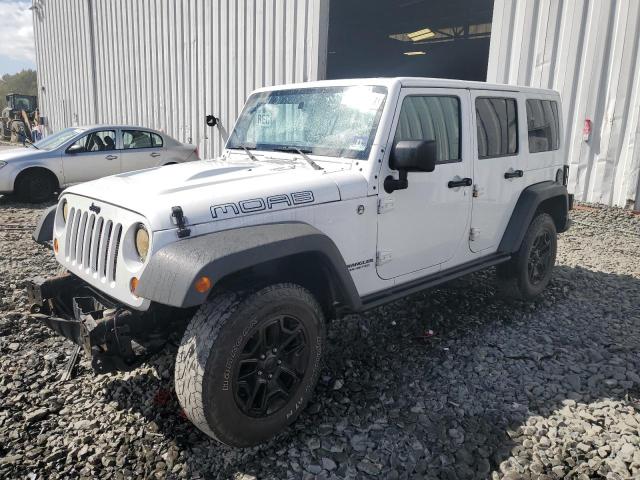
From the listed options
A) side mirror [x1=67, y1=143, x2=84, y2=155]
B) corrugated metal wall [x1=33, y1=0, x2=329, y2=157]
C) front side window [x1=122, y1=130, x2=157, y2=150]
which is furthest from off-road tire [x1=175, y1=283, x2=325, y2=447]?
front side window [x1=122, y1=130, x2=157, y2=150]

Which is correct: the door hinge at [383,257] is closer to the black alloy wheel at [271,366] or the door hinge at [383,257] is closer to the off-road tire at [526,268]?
the black alloy wheel at [271,366]

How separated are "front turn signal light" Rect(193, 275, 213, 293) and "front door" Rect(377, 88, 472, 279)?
131cm

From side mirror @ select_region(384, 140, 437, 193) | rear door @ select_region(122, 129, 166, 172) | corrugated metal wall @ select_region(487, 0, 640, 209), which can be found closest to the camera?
side mirror @ select_region(384, 140, 437, 193)

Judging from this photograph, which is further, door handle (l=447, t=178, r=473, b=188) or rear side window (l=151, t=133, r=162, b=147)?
rear side window (l=151, t=133, r=162, b=147)

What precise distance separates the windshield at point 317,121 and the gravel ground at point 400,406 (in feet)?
4.98

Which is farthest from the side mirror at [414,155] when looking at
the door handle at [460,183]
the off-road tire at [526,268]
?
the off-road tire at [526,268]

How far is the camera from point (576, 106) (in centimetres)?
773

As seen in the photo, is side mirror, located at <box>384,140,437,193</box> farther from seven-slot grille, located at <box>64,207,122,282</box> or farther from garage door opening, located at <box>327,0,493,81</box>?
garage door opening, located at <box>327,0,493,81</box>

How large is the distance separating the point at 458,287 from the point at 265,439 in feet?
9.99

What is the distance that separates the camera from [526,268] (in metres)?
4.52

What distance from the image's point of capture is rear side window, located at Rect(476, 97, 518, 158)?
3896 millimetres

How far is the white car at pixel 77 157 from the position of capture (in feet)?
28.7

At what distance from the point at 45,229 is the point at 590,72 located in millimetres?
7637

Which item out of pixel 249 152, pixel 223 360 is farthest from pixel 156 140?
pixel 223 360
